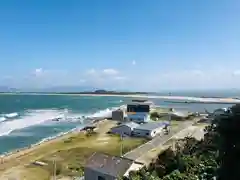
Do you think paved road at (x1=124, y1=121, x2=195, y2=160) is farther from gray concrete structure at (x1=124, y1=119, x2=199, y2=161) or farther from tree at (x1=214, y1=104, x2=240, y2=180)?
tree at (x1=214, y1=104, x2=240, y2=180)

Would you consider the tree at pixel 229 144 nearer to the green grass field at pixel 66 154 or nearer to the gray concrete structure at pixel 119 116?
the green grass field at pixel 66 154

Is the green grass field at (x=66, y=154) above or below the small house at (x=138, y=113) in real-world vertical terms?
below

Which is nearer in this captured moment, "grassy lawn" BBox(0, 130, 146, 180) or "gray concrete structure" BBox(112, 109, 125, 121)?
"grassy lawn" BBox(0, 130, 146, 180)

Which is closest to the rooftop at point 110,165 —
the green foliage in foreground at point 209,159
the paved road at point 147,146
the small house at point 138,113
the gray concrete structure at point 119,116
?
the green foliage in foreground at point 209,159

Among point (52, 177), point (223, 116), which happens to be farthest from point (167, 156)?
point (223, 116)

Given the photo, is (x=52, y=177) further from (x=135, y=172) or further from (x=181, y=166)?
(x=181, y=166)

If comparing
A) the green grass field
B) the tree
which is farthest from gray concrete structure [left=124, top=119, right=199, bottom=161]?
the tree

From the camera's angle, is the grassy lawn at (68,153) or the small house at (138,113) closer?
the grassy lawn at (68,153)
